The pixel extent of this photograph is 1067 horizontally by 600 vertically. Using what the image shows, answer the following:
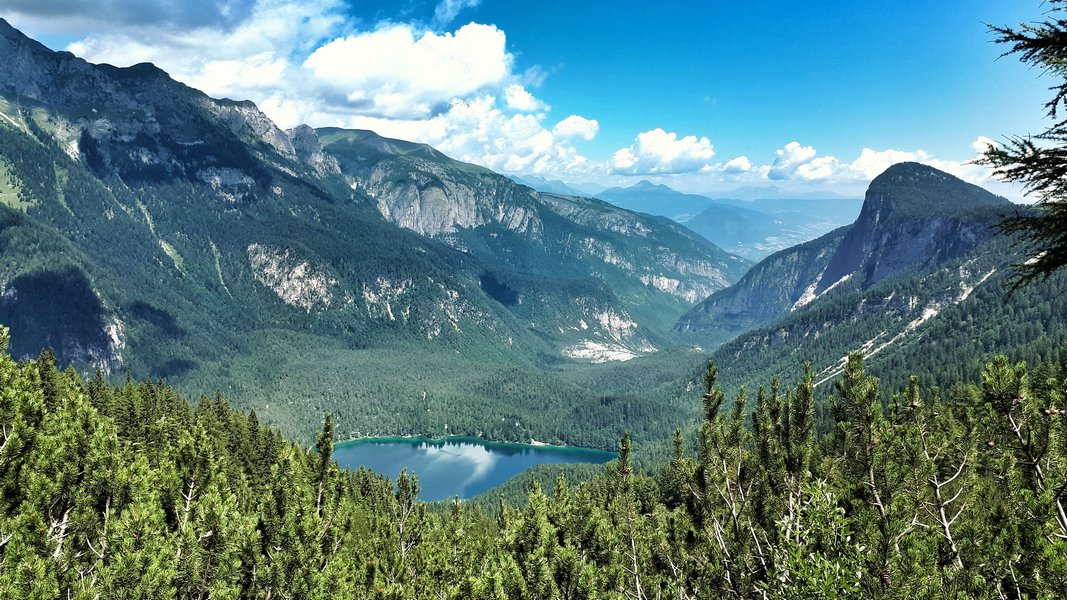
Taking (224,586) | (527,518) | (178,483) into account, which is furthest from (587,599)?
(178,483)

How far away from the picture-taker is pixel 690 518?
21.9 metres

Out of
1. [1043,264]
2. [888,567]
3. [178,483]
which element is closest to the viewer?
[1043,264]

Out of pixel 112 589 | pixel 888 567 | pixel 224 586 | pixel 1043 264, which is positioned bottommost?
pixel 224 586

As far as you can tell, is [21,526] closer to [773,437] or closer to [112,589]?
[112,589]

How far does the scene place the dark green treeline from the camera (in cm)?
1352

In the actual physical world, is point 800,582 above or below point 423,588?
above

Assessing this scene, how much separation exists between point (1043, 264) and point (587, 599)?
15.6 meters

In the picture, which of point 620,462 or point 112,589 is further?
point 620,462

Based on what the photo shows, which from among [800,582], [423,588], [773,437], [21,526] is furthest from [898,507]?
[21,526]

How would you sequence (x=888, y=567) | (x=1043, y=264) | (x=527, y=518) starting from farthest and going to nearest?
(x=527, y=518)
(x=888, y=567)
(x=1043, y=264)

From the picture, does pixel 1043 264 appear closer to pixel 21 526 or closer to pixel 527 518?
pixel 527 518

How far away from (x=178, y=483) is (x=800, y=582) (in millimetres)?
23578

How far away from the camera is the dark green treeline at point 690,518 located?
13.5 m

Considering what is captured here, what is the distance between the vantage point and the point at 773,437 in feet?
66.3
